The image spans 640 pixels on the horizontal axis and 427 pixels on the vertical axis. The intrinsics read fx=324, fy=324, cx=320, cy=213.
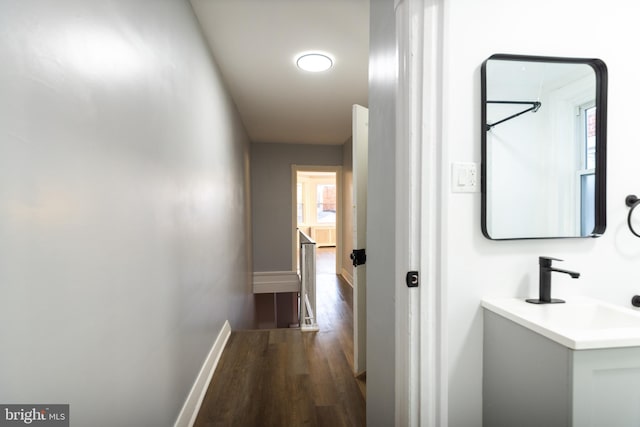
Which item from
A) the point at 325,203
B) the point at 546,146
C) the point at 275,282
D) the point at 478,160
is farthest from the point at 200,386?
the point at 325,203

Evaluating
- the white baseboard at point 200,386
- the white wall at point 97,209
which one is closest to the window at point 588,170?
the white wall at point 97,209

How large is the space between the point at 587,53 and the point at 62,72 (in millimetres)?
1769

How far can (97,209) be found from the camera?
940mm

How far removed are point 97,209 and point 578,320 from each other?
165cm

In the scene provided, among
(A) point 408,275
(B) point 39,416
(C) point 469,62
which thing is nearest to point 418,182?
(A) point 408,275

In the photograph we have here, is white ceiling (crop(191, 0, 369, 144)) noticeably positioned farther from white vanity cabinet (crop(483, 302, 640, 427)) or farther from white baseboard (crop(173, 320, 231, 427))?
white baseboard (crop(173, 320, 231, 427))

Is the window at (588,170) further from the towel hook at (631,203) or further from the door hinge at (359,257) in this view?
the door hinge at (359,257)

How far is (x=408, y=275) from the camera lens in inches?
44.0

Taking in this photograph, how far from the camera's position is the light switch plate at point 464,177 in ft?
3.90

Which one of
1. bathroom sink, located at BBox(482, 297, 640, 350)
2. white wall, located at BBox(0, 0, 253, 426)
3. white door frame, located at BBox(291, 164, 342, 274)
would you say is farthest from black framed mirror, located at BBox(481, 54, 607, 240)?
white door frame, located at BBox(291, 164, 342, 274)

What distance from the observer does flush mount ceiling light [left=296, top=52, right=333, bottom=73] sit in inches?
100

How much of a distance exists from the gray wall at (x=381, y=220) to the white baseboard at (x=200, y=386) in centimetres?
98

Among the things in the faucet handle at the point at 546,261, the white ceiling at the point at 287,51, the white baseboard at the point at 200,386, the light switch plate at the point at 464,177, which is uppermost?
the white ceiling at the point at 287,51

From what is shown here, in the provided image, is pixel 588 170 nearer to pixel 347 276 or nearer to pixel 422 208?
pixel 422 208
